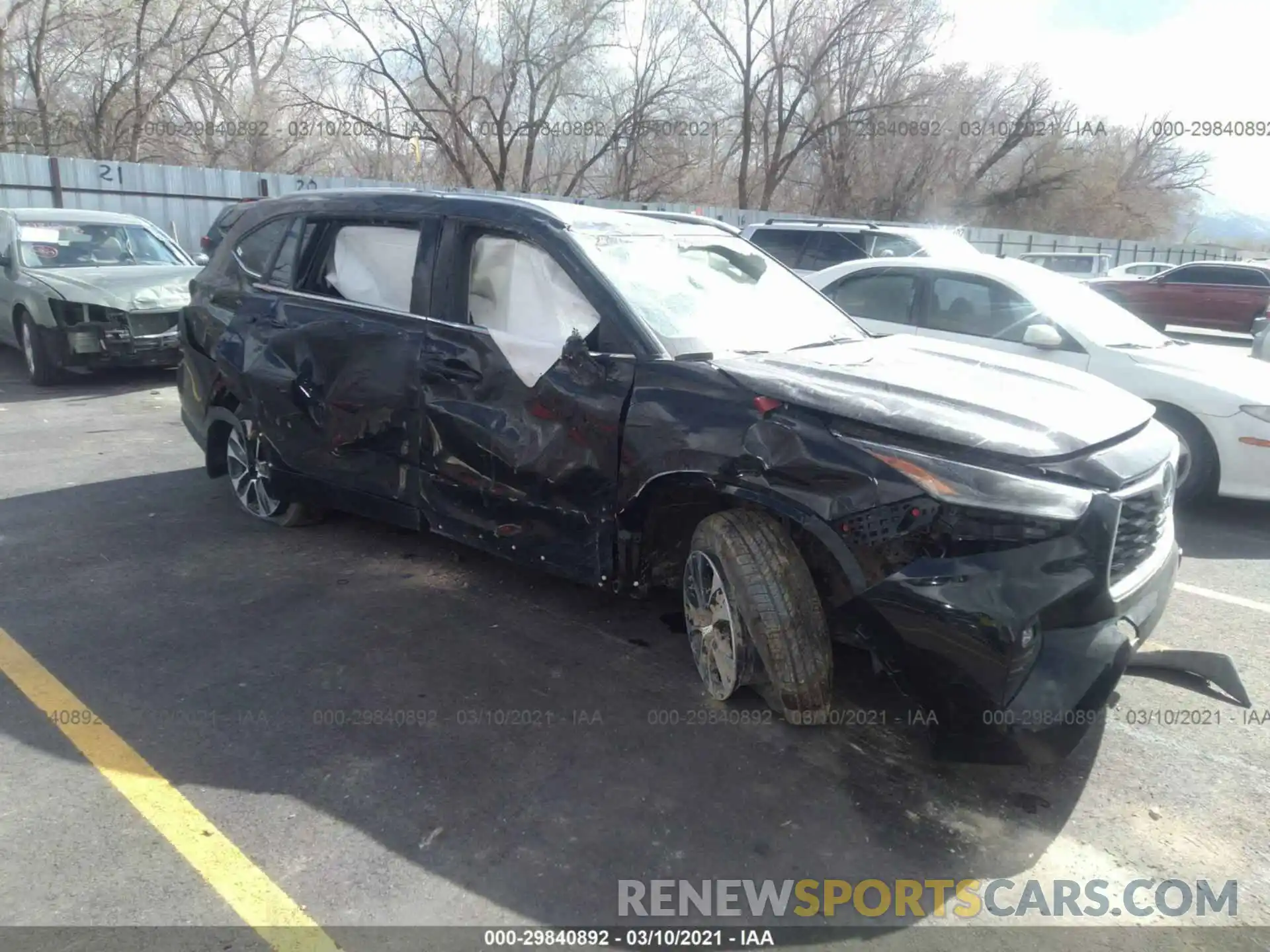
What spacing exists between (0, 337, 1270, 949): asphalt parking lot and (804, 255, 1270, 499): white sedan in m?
1.41

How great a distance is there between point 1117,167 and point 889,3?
2632 centimetres

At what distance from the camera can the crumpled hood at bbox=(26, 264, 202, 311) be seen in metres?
9.44

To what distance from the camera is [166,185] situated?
1894 centimetres

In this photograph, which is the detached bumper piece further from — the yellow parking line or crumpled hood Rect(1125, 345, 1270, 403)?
crumpled hood Rect(1125, 345, 1270, 403)

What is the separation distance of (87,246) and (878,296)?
28.2 ft

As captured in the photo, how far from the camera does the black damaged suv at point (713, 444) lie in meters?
2.89

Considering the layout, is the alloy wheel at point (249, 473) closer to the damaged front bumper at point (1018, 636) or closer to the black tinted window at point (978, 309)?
the damaged front bumper at point (1018, 636)

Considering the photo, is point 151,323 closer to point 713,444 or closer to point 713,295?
point 713,295

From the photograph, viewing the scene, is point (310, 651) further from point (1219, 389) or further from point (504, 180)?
point (504, 180)

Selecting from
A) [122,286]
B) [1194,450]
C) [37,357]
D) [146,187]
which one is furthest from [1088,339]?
[146,187]

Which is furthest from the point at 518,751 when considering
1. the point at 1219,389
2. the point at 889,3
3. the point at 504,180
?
the point at 889,3

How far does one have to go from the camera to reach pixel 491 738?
3379mm

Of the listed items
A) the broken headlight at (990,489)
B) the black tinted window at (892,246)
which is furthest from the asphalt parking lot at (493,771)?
the black tinted window at (892,246)

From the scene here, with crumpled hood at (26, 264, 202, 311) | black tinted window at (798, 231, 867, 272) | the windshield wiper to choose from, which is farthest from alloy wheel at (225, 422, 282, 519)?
black tinted window at (798, 231, 867, 272)
